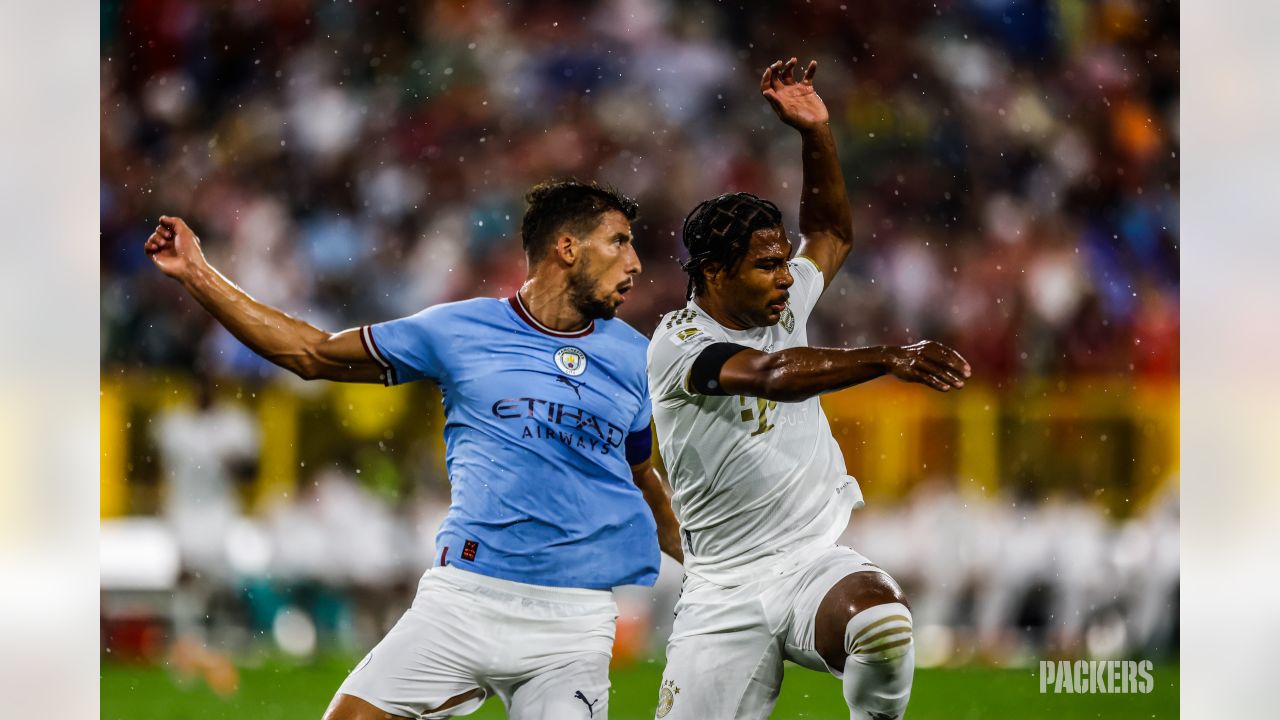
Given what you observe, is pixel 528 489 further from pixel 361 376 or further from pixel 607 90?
pixel 607 90

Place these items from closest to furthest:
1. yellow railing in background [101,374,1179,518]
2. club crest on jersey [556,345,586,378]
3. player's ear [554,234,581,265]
→ club crest on jersey [556,345,586,378], player's ear [554,234,581,265], yellow railing in background [101,374,1179,518]

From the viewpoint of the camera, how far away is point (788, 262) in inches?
143

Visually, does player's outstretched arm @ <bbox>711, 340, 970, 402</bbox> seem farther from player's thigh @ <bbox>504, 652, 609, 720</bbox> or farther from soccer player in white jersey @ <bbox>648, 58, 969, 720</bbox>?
player's thigh @ <bbox>504, 652, 609, 720</bbox>

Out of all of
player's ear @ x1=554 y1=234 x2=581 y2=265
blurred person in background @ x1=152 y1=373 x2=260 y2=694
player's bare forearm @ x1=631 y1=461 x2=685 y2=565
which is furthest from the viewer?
blurred person in background @ x1=152 y1=373 x2=260 y2=694

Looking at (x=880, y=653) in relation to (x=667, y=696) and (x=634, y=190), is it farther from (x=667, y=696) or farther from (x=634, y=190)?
(x=634, y=190)

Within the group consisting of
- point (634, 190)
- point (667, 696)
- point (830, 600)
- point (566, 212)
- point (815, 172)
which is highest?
point (634, 190)

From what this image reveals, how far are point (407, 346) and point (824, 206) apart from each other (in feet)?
4.47

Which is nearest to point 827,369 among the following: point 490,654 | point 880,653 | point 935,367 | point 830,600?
point 935,367

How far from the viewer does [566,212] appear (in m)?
3.50

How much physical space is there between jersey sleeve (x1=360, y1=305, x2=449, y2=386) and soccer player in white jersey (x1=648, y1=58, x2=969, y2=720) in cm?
58

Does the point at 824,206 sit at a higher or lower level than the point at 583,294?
higher

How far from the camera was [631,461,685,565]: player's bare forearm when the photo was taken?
358 cm

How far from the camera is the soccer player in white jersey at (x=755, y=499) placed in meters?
3.09

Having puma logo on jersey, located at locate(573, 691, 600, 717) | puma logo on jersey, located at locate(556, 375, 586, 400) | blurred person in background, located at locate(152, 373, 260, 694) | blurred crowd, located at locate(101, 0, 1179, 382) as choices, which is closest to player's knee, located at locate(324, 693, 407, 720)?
puma logo on jersey, located at locate(573, 691, 600, 717)
